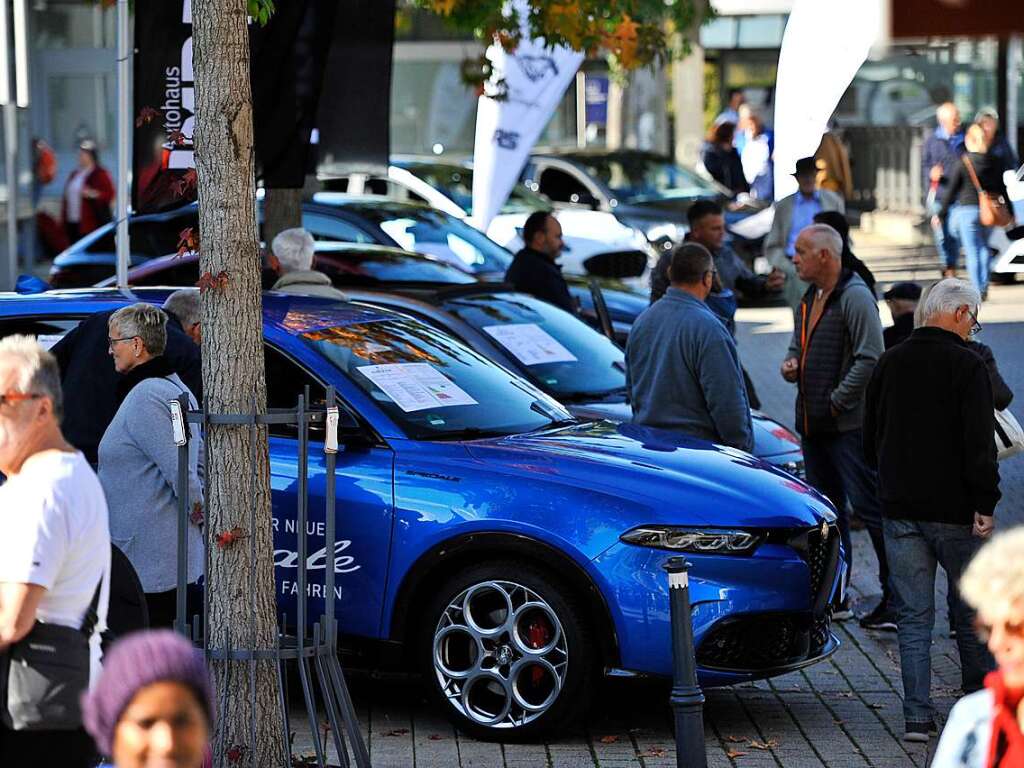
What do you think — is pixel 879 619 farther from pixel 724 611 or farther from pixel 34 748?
pixel 34 748

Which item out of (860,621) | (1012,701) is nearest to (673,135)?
(860,621)

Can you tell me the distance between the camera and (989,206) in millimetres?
20031

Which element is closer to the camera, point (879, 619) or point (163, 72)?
point (879, 619)

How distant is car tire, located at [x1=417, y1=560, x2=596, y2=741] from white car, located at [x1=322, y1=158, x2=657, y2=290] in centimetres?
1414

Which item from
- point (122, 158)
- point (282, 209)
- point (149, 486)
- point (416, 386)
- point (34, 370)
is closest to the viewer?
point (34, 370)

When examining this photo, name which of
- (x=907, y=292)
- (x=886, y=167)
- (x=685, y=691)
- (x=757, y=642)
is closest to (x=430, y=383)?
(x=757, y=642)

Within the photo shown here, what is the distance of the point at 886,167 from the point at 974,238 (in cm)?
1064

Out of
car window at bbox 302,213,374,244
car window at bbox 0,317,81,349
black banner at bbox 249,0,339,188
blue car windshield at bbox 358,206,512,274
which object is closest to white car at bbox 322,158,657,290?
blue car windshield at bbox 358,206,512,274

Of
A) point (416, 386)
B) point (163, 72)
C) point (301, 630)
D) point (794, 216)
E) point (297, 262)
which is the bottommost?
point (301, 630)

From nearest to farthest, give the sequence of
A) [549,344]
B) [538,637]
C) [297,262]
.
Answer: [538,637] → [297,262] → [549,344]

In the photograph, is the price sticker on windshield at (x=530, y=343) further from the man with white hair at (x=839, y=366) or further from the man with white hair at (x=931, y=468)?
the man with white hair at (x=931, y=468)

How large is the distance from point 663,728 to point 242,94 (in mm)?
3095

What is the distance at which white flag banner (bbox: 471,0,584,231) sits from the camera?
14.7m

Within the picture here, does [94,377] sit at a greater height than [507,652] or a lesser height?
greater
